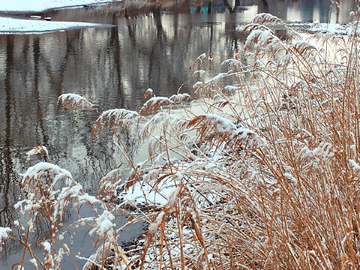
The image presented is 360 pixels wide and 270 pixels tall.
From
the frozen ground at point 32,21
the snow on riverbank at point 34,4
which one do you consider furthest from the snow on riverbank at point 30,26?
the snow on riverbank at point 34,4

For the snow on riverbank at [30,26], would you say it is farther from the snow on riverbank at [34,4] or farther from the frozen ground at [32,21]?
the snow on riverbank at [34,4]

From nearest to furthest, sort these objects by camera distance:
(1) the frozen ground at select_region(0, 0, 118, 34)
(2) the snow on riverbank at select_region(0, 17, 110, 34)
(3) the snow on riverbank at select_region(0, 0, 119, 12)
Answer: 1. (2) the snow on riverbank at select_region(0, 17, 110, 34)
2. (1) the frozen ground at select_region(0, 0, 118, 34)
3. (3) the snow on riverbank at select_region(0, 0, 119, 12)

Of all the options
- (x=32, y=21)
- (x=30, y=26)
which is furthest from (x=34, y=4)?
(x=30, y=26)

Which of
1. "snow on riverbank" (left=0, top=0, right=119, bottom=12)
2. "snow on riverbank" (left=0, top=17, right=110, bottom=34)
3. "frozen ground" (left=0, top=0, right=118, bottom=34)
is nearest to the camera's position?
"snow on riverbank" (left=0, top=17, right=110, bottom=34)

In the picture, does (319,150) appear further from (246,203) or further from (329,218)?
(246,203)

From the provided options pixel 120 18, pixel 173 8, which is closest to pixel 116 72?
pixel 120 18

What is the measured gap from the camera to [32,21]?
2095 centimetres

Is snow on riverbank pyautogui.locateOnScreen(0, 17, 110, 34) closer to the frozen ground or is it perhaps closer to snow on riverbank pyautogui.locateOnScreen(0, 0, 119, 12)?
the frozen ground

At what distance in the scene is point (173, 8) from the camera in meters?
32.9

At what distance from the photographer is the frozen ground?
63.0 feet

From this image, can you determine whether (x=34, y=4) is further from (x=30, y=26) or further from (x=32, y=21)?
(x=30, y=26)

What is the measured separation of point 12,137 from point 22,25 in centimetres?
1529

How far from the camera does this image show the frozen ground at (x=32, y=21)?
19191 millimetres

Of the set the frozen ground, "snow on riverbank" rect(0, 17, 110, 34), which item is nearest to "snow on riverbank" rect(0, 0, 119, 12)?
the frozen ground
